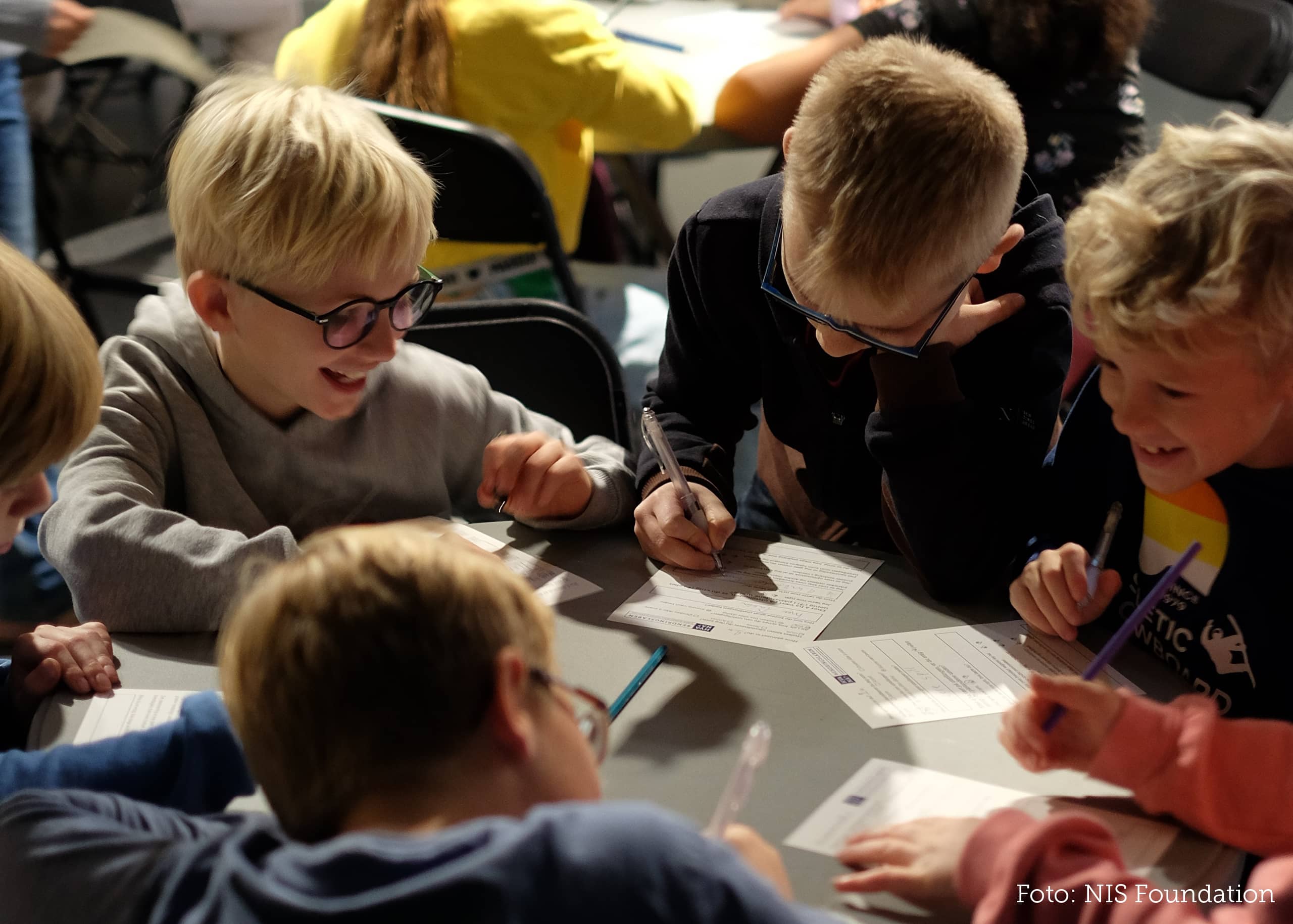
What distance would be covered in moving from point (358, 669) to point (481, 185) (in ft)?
4.64

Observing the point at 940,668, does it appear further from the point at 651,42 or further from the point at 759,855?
the point at 651,42

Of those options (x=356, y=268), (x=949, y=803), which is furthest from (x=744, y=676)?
(x=356, y=268)

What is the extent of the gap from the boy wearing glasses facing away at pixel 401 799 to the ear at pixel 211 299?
669 mm

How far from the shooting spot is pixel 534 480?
4.42ft

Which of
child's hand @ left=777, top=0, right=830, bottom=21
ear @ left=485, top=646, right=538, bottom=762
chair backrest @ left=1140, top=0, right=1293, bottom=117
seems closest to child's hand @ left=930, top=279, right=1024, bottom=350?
ear @ left=485, top=646, right=538, bottom=762

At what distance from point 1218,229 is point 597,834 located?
0.75 meters

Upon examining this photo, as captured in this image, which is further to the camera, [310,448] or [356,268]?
[310,448]

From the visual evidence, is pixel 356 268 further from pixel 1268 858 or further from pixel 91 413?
pixel 1268 858

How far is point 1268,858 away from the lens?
2.77 feet

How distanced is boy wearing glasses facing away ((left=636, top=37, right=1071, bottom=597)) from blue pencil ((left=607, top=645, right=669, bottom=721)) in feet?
0.64

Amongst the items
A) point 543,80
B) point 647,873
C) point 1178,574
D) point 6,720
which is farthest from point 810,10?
point 647,873

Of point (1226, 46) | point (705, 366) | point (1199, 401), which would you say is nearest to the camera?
point (1199, 401)

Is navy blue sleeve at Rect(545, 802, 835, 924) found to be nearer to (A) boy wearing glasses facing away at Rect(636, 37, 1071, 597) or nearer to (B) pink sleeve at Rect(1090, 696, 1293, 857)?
(B) pink sleeve at Rect(1090, 696, 1293, 857)

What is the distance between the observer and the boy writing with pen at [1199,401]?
94cm
